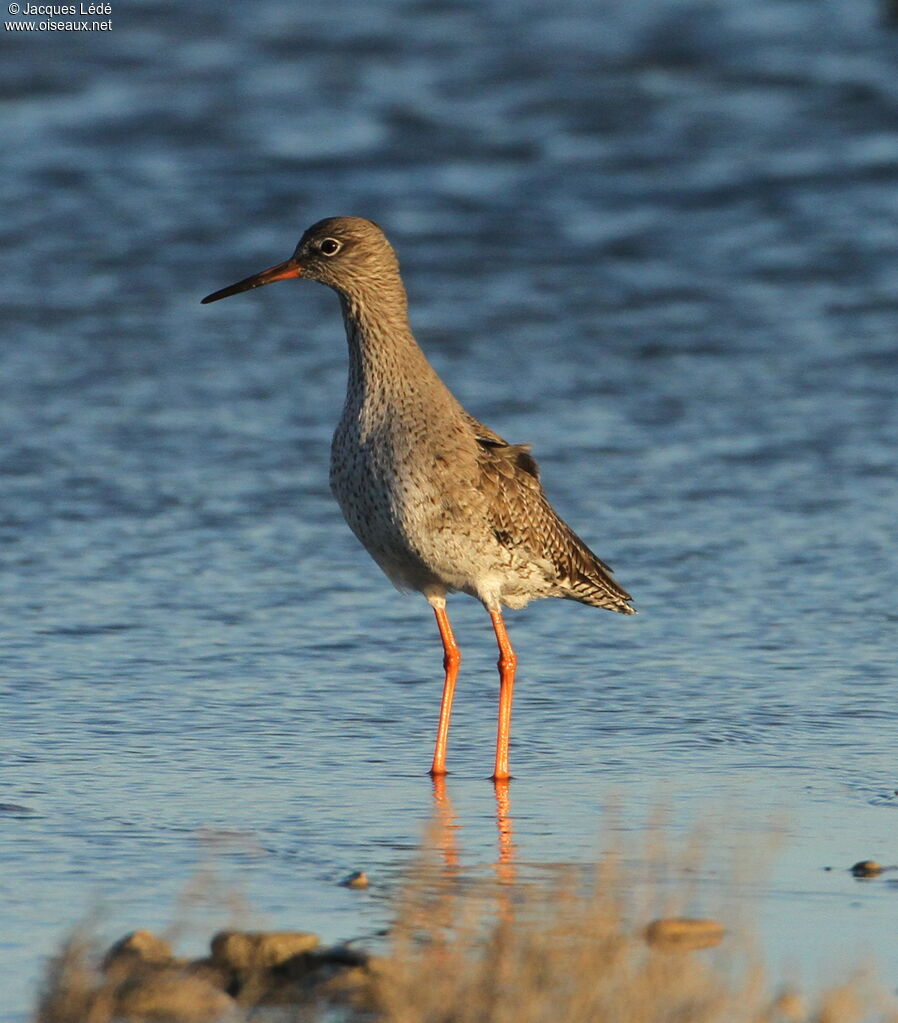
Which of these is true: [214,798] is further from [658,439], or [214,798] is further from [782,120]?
[782,120]

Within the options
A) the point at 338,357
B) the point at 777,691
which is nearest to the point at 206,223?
the point at 338,357

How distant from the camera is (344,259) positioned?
335 inches

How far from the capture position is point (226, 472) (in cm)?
1220

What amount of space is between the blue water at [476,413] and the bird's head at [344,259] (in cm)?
169

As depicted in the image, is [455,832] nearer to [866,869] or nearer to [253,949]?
[866,869]

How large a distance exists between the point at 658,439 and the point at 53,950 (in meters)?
8.13

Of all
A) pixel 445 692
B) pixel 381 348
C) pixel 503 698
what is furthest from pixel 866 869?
pixel 381 348

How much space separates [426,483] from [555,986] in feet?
11.8

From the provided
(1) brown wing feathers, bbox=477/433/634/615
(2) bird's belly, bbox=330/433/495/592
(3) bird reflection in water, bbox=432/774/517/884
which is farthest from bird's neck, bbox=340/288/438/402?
(3) bird reflection in water, bbox=432/774/517/884

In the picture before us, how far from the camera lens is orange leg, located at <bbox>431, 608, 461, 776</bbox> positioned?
765 centimetres

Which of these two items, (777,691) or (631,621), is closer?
(777,691)

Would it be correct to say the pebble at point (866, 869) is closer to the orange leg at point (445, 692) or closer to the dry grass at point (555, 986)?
the dry grass at point (555, 986)

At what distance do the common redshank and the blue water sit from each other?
1.61 ft

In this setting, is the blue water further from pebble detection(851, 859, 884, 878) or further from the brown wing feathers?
the brown wing feathers
